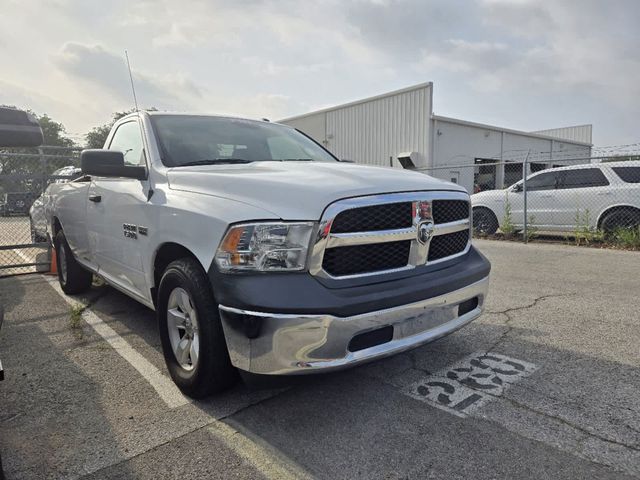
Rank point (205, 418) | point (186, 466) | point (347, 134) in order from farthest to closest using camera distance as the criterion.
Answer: point (347, 134) < point (205, 418) < point (186, 466)

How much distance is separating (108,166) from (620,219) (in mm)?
9221

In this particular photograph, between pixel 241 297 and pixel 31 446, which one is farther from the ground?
pixel 241 297

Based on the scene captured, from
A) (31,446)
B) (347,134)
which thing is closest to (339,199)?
(31,446)

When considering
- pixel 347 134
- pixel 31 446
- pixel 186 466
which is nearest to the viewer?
pixel 186 466

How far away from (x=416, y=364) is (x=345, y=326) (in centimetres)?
126

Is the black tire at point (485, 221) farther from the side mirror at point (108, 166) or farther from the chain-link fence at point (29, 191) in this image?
the side mirror at point (108, 166)

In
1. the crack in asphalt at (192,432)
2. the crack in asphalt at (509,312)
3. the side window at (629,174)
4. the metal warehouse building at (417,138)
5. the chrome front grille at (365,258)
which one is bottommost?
the crack in asphalt at (192,432)

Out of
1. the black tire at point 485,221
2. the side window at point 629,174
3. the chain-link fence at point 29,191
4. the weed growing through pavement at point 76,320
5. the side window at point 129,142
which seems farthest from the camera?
the black tire at point 485,221

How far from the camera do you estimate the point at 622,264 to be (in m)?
6.86

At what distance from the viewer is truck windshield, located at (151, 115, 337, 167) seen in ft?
10.8

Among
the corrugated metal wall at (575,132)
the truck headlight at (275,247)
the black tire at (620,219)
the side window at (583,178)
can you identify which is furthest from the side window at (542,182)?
the corrugated metal wall at (575,132)

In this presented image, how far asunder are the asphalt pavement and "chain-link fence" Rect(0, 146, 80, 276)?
3254 millimetres

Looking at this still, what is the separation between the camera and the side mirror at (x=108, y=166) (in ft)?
10.3

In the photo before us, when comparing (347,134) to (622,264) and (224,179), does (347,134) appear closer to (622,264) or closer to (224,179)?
(622,264)
